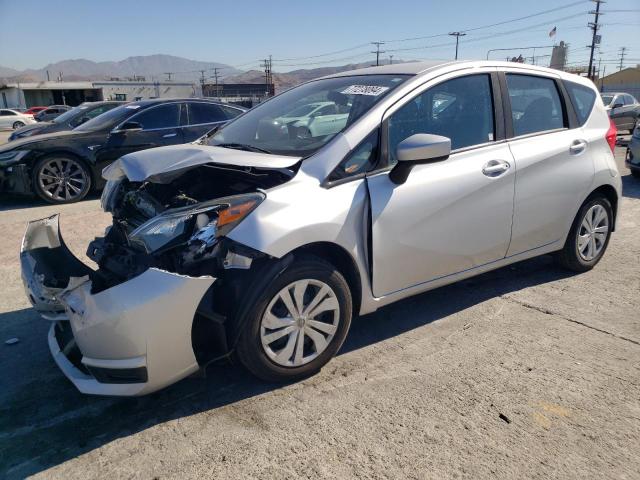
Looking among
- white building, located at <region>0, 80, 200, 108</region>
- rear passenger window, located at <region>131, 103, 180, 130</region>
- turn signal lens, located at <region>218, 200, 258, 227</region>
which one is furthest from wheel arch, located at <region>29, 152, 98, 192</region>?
white building, located at <region>0, 80, 200, 108</region>

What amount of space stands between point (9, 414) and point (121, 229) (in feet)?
4.01

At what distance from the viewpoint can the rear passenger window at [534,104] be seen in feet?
12.3

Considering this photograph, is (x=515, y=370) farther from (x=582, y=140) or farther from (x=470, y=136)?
(x=582, y=140)

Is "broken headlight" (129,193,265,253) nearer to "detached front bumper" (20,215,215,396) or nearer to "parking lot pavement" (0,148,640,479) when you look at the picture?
"detached front bumper" (20,215,215,396)

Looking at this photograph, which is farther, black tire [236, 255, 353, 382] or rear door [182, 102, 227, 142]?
rear door [182, 102, 227, 142]

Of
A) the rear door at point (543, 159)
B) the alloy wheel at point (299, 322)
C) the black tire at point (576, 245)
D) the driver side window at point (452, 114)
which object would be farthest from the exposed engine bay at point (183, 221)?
the black tire at point (576, 245)

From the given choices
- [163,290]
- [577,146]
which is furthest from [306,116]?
[577,146]

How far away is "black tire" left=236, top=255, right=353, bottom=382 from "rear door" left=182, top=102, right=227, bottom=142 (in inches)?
234

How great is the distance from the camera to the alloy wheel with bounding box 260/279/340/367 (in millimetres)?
2674

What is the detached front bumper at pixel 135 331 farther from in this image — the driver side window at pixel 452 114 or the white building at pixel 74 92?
the white building at pixel 74 92

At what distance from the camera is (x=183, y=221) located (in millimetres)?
2580

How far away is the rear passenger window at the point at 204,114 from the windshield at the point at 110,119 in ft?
2.89

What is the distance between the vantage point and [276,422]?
2537mm

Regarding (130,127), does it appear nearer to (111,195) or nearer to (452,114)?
(111,195)
